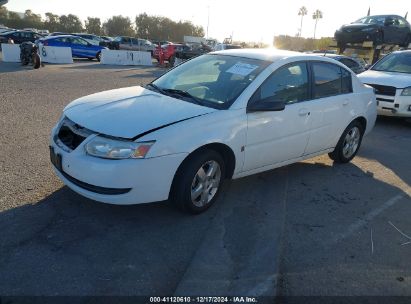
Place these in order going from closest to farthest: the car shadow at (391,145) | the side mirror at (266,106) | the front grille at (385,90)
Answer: the side mirror at (266,106), the car shadow at (391,145), the front grille at (385,90)

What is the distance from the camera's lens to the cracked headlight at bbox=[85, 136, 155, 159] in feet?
11.5

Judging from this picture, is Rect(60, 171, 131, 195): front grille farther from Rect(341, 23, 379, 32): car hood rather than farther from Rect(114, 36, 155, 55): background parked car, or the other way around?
Rect(114, 36, 155, 55): background parked car

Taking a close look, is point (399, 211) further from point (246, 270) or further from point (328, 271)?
point (246, 270)

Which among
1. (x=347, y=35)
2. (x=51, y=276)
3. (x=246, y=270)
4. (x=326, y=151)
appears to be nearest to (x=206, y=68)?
(x=326, y=151)

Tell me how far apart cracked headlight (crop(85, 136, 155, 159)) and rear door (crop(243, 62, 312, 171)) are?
1241 mm

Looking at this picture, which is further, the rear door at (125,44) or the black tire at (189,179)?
the rear door at (125,44)

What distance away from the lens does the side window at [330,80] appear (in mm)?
5129

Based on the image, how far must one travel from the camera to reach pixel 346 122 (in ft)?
18.7

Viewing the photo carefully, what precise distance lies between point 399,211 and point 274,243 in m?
1.83

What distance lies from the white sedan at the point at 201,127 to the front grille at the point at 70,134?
1 centimetres

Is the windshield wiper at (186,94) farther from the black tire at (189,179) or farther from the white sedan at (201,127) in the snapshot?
the black tire at (189,179)

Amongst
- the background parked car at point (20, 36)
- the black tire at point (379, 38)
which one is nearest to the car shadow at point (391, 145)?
the black tire at point (379, 38)

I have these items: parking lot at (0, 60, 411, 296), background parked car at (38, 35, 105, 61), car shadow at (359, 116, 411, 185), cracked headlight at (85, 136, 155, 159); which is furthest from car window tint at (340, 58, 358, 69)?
background parked car at (38, 35, 105, 61)

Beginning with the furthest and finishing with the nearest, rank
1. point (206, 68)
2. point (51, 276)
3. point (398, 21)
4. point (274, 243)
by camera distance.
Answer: point (398, 21) → point (206, 68) → point (274, 243) → point (51, 276)
